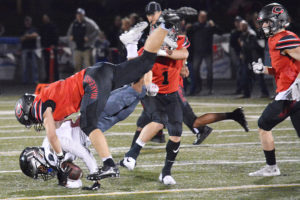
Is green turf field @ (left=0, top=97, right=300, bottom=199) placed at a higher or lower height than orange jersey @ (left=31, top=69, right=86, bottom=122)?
lower

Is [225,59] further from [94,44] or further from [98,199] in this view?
[98,199]

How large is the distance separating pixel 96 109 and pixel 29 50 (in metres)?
14.1

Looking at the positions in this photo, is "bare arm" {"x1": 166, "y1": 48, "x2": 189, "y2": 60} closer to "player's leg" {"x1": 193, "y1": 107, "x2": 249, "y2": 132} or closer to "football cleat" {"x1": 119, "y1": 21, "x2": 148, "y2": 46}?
"football cleat" {"x1": 119, "y1": 21, "x2": 148, "y2": 46}

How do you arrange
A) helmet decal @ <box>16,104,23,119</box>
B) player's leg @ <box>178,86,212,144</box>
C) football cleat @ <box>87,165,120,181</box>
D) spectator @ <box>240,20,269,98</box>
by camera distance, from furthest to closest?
spectator @ <box>240,20,269,98</box> → player's leg @ <box>178,86,212,144</box> → helmet decal @ <box>16,104,23,119</box> → football cleat @ <box>87,165,120,181</box>

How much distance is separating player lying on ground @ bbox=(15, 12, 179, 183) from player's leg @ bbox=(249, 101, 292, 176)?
1223 millimetres

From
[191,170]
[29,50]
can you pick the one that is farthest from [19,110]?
[29,50]

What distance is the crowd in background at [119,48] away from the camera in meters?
15.7

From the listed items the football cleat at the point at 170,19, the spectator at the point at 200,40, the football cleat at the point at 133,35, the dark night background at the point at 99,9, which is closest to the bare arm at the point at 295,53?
the football cleat at the point at 170,19

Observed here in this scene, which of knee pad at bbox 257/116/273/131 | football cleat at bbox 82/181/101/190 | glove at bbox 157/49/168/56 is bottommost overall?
football cleat at bbox 82/181/101/190

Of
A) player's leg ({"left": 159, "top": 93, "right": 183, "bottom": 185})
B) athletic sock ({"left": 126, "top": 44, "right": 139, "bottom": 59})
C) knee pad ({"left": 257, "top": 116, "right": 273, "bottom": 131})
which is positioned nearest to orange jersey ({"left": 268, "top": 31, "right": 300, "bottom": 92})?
knee pad ({"left": 257, "top": 116, "right": 273, "bottom": 131})

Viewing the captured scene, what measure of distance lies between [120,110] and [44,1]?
22566 mm

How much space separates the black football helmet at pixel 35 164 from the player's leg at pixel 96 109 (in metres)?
0.63

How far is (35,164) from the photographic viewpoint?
691 centimetres

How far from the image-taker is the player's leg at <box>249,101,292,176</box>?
706cm
